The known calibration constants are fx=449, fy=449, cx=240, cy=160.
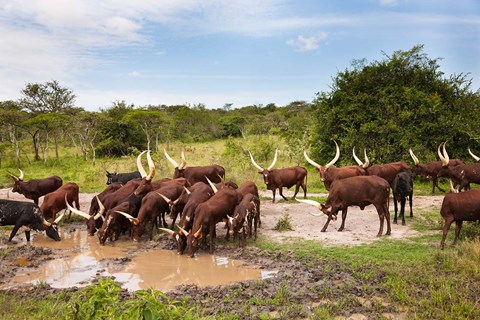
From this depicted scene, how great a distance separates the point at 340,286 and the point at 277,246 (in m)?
2.90

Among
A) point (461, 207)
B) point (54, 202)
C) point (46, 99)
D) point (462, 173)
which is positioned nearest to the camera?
point (461, 207)

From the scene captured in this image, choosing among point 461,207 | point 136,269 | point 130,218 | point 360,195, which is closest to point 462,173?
point 360,195

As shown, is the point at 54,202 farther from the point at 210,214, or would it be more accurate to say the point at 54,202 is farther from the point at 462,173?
the point at 462,173

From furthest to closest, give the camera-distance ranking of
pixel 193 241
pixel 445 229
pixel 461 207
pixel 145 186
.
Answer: pixel 145 186 < pixel 193 241 < pixel 445 229 < pixel 461 207

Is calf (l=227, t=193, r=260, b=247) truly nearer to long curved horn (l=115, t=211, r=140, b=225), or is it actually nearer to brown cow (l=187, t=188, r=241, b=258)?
brown cow (l=187, t=188, r=241, b=258)

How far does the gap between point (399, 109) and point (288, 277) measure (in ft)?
44.9

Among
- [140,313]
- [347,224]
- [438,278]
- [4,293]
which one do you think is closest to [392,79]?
[347,224]

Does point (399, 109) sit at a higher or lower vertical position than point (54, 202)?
higher

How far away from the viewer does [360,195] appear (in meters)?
10.8

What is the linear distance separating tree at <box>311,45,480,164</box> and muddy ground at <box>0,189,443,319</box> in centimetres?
716

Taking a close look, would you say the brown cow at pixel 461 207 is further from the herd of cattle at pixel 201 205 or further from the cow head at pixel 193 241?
the cow head at pixel 193 241

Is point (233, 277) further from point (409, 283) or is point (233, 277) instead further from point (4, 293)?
point (4, 293)

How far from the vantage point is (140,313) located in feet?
12.0

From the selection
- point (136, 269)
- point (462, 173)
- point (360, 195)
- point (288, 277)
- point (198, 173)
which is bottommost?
point (136, 269)
